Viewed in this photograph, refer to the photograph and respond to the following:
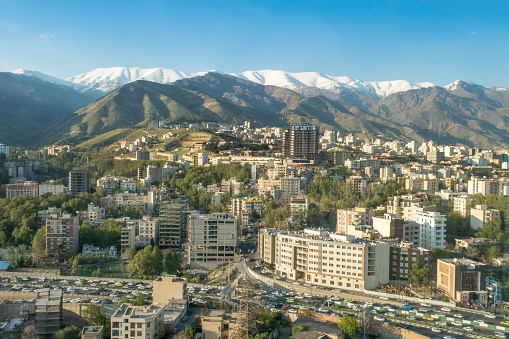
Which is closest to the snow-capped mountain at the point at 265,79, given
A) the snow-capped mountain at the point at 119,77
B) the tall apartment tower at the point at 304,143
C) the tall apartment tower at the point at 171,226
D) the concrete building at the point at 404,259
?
the snow-capped mountain at the point at 119,77

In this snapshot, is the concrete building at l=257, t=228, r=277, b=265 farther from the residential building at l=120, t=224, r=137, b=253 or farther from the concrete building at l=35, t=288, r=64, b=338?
the concrete building at l=35, t=288, r=64, b=338

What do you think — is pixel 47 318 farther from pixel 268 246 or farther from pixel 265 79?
pixel 265 79

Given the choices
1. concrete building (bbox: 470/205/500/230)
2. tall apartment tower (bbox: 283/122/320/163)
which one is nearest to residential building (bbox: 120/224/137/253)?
concrete building (bbox: 470/205/500/230)

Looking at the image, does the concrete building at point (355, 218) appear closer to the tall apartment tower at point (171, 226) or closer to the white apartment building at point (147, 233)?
the tall apartment tower at point (171, 226)

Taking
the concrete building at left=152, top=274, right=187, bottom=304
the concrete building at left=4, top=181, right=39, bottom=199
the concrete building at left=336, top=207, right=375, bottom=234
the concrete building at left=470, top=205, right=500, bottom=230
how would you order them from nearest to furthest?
1. the concrete building at left=152, top=274, right=187, bottom=304
2. the concrete building at left=336, top=207, right=375, bottom=234
3. the concrete building at left=470, top=205, right=500, bottom=230
4. the concrete building at left=4, top=181, right=39, bottom=199

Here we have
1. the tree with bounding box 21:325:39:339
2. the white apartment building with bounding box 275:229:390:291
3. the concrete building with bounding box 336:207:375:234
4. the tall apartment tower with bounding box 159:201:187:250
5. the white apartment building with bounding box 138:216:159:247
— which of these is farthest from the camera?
the tall apartment tower with bounding box 159:201:187:250

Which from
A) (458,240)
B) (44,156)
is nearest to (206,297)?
(458,240)

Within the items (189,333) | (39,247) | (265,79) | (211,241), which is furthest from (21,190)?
(265,79)

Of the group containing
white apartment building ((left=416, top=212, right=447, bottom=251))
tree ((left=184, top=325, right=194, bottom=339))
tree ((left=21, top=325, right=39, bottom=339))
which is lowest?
tree ((left=21, top=325, right=39, bottom=339))
